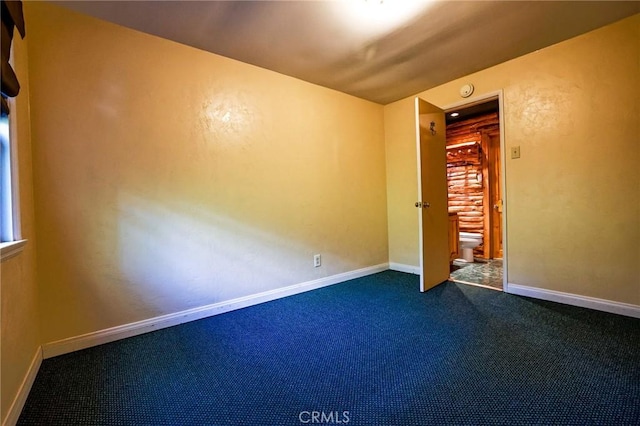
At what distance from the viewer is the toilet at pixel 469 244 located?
454cm

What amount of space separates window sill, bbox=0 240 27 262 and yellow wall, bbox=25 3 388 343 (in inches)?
17.7

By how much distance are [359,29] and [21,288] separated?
2690mm

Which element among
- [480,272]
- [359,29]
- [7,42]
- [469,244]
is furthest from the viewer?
[469,244]

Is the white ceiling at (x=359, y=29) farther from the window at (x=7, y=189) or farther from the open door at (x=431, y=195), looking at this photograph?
the window at (x=7, y=189)

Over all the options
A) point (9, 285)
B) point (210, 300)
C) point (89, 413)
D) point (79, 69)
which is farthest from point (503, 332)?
point (79, 69)

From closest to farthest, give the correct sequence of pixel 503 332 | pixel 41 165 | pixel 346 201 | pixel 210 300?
pixel 41 165 → pixel 503 332 → pixel 210 300 → pixel 346 201

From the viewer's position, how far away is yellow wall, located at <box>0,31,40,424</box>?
48.8 inches

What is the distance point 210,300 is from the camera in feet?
8.25

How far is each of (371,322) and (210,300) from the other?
139 centimetres

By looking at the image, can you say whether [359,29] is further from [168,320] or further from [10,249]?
[168,320]

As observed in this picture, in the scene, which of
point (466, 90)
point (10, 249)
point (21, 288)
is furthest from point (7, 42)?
point (466, 90)

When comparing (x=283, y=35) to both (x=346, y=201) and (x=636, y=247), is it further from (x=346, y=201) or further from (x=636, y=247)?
(x=636, y=247)

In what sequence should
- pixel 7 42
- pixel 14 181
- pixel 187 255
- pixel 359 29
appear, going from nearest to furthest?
pixel 7 42 < pixel 14 181 < pixel 359 29 < pixel 187 255

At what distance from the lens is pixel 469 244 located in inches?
180
